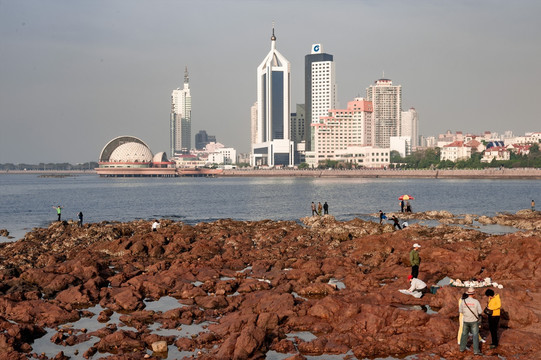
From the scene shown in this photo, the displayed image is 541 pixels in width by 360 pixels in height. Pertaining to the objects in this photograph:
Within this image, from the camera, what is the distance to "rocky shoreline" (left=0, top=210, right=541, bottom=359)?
51.1 ft

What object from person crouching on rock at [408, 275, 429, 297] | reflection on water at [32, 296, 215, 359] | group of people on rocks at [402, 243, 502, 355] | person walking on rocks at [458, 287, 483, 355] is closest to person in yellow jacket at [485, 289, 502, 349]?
group of people on rocks at [402, 243, 502, 355]

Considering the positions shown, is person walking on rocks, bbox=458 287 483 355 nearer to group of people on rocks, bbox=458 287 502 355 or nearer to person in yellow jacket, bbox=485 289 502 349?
group of people on rocks, bbox=458 287 502 355

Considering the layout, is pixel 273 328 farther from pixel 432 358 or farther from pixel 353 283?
pixel 353 283

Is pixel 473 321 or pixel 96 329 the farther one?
pixel 96 329

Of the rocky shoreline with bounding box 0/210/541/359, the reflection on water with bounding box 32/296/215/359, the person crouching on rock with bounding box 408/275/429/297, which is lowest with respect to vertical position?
the reflection on water with bounding box 32/296/215/359

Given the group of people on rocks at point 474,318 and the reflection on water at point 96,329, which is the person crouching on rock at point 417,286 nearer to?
the group of people on rocks at point 474,318

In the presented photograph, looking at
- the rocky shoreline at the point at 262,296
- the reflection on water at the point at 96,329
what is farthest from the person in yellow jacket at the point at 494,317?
the reflection on water at the point at 96,329

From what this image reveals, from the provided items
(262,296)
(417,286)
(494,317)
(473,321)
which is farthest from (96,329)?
(494,317)

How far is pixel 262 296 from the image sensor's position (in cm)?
1998

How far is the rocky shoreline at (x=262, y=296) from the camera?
614 inches

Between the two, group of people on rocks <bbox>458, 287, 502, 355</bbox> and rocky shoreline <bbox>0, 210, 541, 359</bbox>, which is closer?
group of people on rocks <bbox>458, 287, 502, 355</bbox>

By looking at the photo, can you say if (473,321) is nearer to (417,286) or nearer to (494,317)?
(494,317)

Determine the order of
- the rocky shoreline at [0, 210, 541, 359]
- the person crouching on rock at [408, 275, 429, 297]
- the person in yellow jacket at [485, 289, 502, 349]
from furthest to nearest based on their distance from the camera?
the person crouching on rock at [408, 275, 429, 297] < the rocky shoreline at [0, 210, 541, 359] < the person in yellow jacket at [485, 289, 502, 349]

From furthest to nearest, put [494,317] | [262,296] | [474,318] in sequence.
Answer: [262,296] → [494,317] → [474,318]
